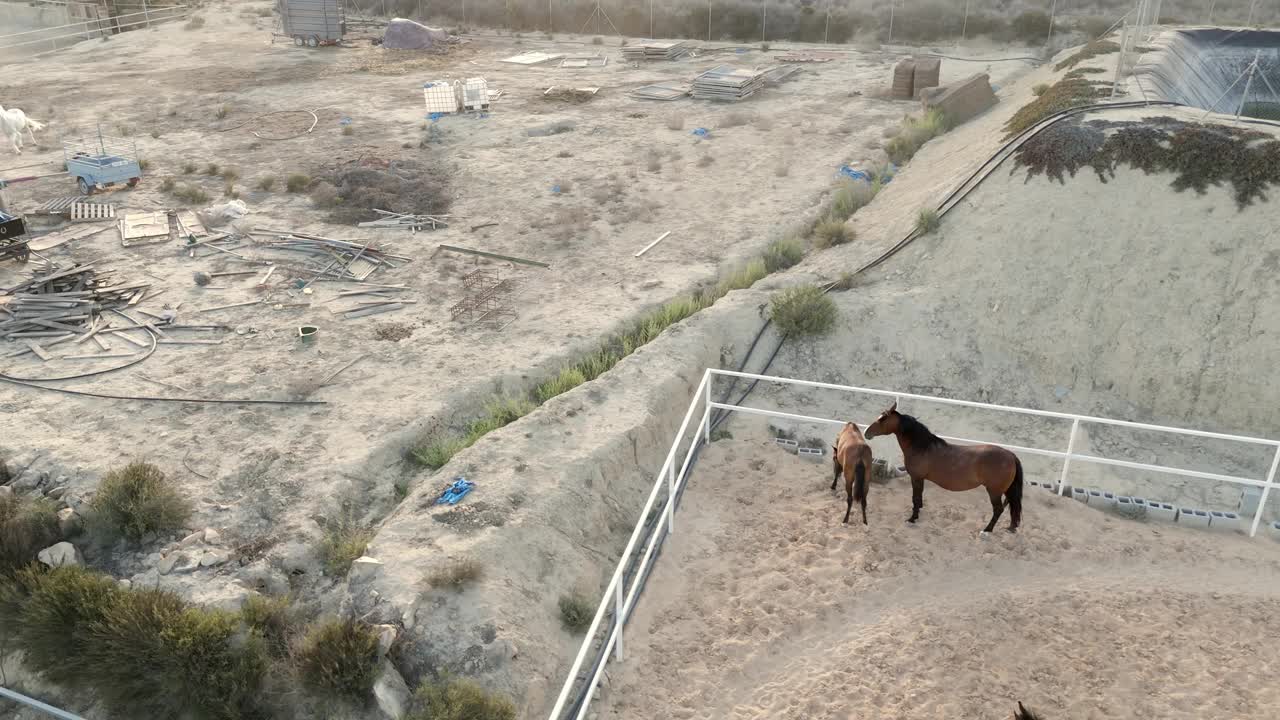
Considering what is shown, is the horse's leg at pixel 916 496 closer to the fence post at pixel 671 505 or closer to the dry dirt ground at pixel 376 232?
the fence post at pixel 671 505

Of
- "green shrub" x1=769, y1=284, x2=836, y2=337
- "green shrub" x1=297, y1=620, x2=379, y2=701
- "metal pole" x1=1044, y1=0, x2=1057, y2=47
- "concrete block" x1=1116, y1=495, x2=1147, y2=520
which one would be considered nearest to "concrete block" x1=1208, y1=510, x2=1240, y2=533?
"concrete block" x1=1116, y1=495, x2=1147, y2=520

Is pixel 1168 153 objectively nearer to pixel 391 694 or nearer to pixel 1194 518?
pixel 1194 518

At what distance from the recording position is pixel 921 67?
108ft

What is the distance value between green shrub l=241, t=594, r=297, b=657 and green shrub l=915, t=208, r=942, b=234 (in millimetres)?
13549

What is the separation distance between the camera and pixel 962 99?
2839cm

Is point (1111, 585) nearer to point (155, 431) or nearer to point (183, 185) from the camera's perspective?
point (155, 431)

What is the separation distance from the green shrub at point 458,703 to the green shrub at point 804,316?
9179 mm

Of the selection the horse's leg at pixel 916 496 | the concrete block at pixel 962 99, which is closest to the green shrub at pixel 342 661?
the horse's leg at pixel 916 496

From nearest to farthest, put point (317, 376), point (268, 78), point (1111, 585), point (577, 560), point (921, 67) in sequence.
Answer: point (1111, 585) → point (577, 560) → point (317, 376) → point (921, 67) → point (268, 78)

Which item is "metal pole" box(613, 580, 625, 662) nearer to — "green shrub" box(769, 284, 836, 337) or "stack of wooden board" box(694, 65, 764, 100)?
"green shrub" box(769, 284, 836, 337)

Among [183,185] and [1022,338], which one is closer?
[1022,338]

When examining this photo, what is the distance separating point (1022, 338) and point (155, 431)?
14.7 m

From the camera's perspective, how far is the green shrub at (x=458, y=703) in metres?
8.27

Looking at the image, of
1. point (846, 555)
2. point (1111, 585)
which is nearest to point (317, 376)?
point (846, 555)
